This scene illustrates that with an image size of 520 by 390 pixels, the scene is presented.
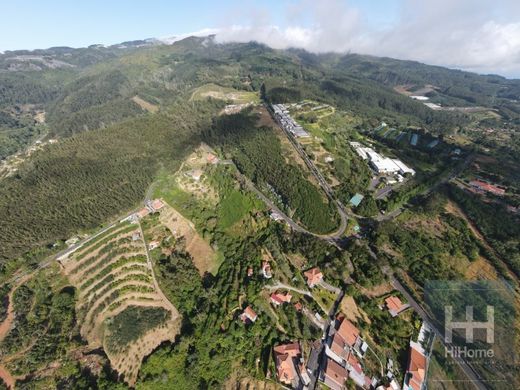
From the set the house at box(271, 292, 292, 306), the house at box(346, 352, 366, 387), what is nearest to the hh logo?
the house at box(346, 352, 366, 387)

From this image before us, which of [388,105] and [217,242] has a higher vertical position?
[388,105]

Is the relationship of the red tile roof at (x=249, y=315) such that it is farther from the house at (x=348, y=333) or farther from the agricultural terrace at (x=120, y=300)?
the house at (x=348, y=333)

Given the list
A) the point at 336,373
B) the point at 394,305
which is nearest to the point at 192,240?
the point at 336,373

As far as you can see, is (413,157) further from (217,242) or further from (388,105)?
(388,105)

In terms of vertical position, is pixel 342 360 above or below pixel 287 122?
below

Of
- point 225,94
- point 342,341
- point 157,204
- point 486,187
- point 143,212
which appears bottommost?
point 342,341

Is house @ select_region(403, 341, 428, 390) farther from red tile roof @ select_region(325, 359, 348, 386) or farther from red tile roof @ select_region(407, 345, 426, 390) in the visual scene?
red tile roof @ select_region(325, 359, 348, 386)

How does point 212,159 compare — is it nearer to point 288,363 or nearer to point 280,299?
point 280,299

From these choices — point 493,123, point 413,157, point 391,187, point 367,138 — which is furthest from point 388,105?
point 391,187

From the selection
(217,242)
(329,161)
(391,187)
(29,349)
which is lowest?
(29,349)
